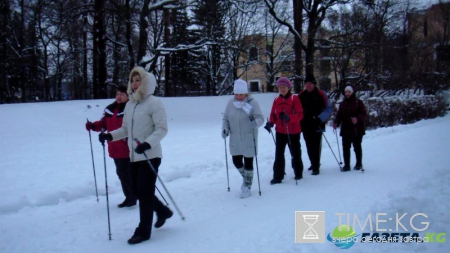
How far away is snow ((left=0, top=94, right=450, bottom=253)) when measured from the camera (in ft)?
12.8

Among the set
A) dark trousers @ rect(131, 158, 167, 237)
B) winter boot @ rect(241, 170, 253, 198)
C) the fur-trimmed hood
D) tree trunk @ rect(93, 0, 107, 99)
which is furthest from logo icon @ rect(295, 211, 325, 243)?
tree trunk @ rect(93, 0, 107, 99)

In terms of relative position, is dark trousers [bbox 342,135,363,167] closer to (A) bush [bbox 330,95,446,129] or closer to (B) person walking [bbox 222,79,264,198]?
(B) person walking [bbox 222,79,264,198]

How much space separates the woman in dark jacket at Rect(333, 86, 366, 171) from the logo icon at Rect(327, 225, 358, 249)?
349cm

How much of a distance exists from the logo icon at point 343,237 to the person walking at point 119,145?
10.0 ft

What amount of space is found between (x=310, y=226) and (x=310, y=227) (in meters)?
0.03

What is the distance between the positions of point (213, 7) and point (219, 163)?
11906 millimetres

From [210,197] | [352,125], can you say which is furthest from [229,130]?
[352,125]

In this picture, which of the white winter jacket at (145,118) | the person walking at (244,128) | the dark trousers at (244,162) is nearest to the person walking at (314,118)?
the person walking at (244,128)

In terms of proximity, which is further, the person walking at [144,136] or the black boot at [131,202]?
the black boot at [131,202]

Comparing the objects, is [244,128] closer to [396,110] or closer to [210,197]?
[210,197]

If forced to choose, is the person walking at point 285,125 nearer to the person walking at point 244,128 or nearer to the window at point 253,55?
the person walking at point 244,128

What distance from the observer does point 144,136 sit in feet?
13.2

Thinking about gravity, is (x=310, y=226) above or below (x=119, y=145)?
below

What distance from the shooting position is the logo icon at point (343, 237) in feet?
11.3
